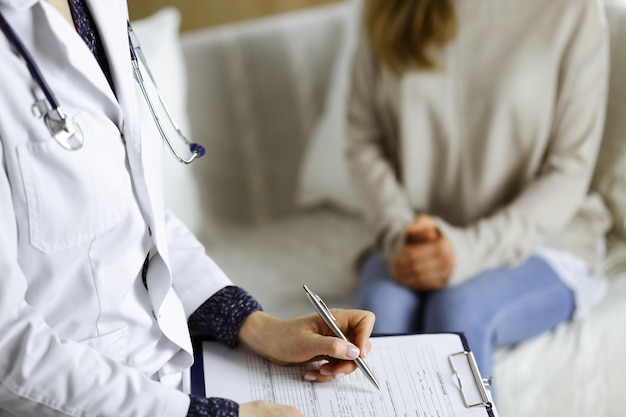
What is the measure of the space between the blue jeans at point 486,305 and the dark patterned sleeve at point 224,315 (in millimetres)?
432

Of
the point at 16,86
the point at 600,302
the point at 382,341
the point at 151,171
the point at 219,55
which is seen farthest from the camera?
the point at 219,55

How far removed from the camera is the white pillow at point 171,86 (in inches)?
61.2

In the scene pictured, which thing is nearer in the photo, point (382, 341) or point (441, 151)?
point (382, 341)

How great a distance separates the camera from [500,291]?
1.30 meters

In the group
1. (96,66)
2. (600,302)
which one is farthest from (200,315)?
(600,302)

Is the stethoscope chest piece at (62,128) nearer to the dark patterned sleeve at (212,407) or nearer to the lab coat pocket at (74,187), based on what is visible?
the lab coat pocket at (74,187)

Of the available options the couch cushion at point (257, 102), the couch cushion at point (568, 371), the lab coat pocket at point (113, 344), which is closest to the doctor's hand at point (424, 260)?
the couch cushion at point (568, 371)

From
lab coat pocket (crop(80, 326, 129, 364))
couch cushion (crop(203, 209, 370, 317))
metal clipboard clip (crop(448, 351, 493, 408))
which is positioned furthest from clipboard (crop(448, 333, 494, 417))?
couch cushion (crop(203, 209, 370, 317))

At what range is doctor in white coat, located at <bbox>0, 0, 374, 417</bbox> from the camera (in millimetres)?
645

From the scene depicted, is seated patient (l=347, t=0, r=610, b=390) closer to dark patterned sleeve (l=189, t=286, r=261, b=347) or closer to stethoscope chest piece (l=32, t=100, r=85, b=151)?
dark patterned sleeve (l=189, t=286, r=261, b=347)

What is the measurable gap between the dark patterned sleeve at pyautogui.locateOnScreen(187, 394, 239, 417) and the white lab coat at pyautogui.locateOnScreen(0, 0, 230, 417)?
1cm

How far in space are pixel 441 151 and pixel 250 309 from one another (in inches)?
27.2

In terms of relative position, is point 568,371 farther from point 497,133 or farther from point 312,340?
point 312,340

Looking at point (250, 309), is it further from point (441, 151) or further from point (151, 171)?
point (441, 151)
